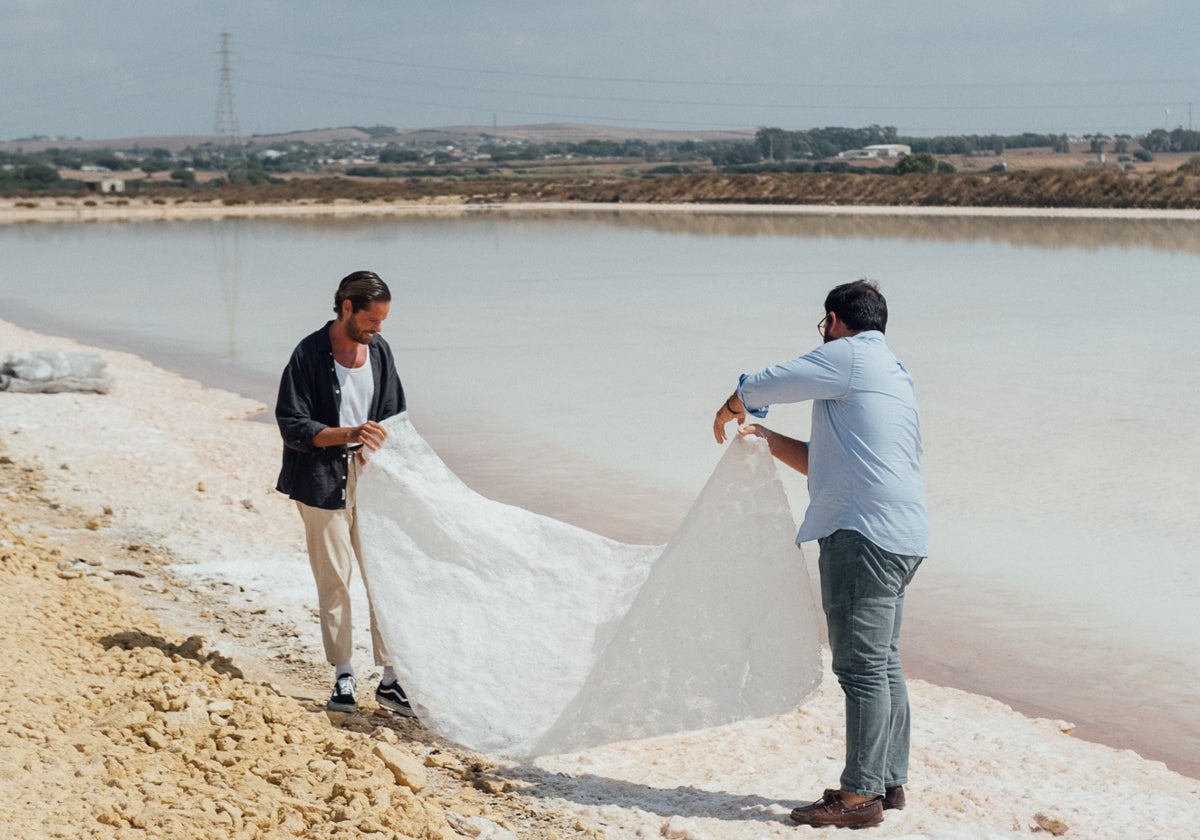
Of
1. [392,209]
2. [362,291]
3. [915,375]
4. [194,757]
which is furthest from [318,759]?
[392,209]

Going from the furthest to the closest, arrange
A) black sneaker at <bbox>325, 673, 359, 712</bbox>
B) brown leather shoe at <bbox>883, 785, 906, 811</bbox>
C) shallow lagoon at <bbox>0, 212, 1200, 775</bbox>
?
1. shallow lagoon at <bbox>0, 212, 1200, 775</bbox>
2. black sneaker at <bbox>325, 673, 359, 712</bbox>
3. brown leather shoe at <bbox>883, 785, 906, 811</bbox>

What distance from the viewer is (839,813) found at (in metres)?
4.32

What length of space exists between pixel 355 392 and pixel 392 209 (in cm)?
6968

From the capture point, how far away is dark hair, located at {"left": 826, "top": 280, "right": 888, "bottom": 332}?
4215 mm

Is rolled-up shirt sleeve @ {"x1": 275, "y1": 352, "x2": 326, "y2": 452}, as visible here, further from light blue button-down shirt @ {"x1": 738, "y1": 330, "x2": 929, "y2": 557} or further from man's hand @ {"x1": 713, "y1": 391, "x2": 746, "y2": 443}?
light blue button-down shirt @ {"x1": 738, "y1": 330, "x2": 929, "y2": 557}

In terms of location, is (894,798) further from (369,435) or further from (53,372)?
(53,372)

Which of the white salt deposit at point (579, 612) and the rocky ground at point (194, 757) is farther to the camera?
the white salt deposit at point (579, 612)

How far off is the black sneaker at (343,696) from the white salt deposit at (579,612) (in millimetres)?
378

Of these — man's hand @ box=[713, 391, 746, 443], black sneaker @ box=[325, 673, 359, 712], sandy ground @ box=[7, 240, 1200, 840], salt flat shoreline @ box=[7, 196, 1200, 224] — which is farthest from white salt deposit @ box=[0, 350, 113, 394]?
salt flat shoreline @ box=[7, 196, 1200, 224]

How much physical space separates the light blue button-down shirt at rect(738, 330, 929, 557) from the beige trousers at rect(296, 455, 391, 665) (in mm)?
1604

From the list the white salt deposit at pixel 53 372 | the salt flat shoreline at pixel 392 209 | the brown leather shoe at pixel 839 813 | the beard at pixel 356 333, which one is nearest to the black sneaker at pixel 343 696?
the beard at pixel 356 333

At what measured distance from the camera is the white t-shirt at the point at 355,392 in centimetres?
500

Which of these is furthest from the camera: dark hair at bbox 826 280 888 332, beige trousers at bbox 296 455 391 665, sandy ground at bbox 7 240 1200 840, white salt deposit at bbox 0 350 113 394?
white salt deposit at bbox 0 350 113 394

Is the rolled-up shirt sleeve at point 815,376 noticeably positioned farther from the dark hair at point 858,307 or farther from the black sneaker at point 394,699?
the black sneaker at point 394,699
